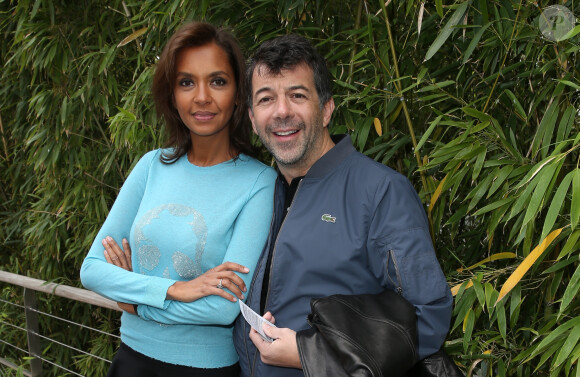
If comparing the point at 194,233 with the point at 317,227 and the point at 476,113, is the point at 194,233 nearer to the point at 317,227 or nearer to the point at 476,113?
the point at 317,227

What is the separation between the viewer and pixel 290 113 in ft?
4.58

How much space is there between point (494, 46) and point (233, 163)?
0.89 meters

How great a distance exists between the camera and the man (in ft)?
3.94

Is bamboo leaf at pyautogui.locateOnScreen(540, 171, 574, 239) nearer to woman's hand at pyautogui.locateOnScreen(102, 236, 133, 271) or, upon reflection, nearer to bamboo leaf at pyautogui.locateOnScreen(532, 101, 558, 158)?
bamboo leaf at pyautogui.locateOnScreen(532, 101, 558, 158)

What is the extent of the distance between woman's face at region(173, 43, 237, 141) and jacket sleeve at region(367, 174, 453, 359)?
60 centimetres

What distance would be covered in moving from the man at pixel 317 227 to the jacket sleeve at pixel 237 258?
40 millimetres

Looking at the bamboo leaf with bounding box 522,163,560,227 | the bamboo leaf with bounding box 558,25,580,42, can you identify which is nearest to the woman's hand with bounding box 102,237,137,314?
the bamboo leaf with bounding box 522,163,560,227

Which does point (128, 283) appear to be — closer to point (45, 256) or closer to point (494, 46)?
point (494, 46)

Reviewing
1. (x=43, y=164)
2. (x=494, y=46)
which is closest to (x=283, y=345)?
(x=494, y=46)

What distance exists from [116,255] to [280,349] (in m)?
0.67

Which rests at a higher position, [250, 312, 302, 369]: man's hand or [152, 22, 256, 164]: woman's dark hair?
[152, 22, 256, 164]: woman's dark hair

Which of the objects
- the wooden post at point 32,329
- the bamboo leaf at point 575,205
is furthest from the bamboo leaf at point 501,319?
the wooden post at point 32,329

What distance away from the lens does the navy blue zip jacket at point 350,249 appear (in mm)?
1192

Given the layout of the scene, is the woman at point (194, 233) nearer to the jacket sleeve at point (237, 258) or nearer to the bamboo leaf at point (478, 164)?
the jacket sleeve at point (237, 258)
